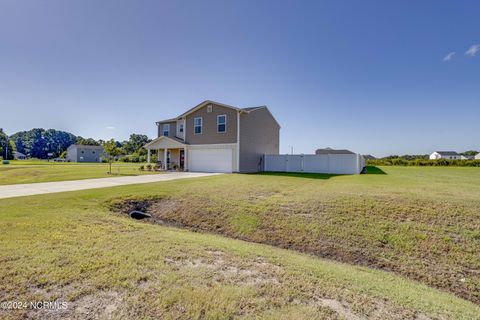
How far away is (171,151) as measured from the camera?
82.6 feet

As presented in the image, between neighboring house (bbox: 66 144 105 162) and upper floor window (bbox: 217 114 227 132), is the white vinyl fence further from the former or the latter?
neighboring house (bbox: 66 144 105 162)

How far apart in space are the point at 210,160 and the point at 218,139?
2217 millimetres

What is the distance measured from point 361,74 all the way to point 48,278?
21.3 meters

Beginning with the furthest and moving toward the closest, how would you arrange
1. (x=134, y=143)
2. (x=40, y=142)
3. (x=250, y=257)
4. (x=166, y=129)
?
(x=40, y=142), (x=134, y=143), (x=166, y=129), (x=250, y=257)

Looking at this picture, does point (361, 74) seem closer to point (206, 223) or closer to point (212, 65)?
point (212, 65)

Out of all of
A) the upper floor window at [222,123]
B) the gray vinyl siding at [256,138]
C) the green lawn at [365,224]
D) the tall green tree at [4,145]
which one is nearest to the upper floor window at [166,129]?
the upper floor window at [222,123]

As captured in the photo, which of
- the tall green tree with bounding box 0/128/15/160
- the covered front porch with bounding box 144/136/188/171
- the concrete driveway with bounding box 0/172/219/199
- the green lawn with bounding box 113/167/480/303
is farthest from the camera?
the tall green tree with bounding box 0/128/15/160

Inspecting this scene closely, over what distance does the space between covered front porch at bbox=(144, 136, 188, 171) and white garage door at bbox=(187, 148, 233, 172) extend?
864 mm

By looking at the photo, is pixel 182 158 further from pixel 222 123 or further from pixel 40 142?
pixel 40 142

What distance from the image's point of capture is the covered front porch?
75.3ft

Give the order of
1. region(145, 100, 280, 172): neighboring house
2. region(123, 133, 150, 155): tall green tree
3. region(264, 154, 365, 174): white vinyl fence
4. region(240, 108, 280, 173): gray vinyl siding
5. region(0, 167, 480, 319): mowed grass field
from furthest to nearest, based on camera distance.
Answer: region(123, 133, 150, 155): tall green tree → region(240, 108, 280, 173): gray vinyl siding → region(145, 100, 280, 172): neighboring house → region(264, 154, 365, 174): white vinyl fence → region(0, 167, 480, 319): mowed grass field

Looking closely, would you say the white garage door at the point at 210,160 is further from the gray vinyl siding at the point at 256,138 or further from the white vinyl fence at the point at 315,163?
the white vinyl fence at the point at 315,163

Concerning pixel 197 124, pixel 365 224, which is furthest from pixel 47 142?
pixel 365 224

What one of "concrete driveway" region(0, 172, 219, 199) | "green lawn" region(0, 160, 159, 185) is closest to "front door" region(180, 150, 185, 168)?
"green lawn" region(0, 160, 159, 185)
